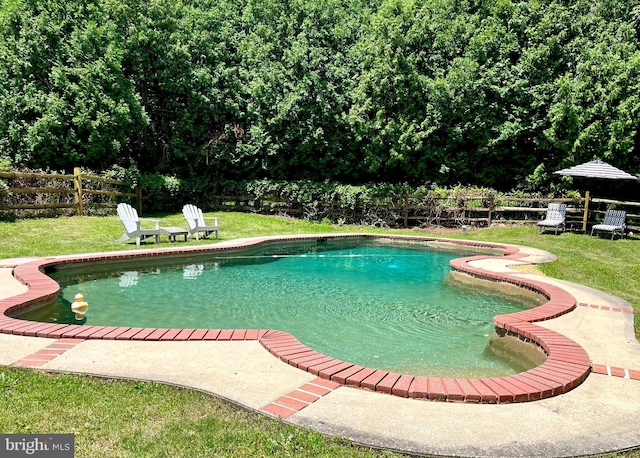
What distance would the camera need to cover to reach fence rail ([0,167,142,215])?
12555mm

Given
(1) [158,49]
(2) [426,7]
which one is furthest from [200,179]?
(2) [426,7]

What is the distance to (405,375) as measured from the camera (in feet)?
10.4

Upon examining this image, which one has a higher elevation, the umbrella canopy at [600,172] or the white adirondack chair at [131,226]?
the umbrella canopy at [600,172]

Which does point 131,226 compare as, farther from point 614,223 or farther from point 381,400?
point 614,223

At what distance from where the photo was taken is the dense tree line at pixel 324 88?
52.5 ft

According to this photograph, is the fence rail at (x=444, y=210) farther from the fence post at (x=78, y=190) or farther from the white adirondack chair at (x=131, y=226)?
the white adirondack chair at (x=131, y=226)

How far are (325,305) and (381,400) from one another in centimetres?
341

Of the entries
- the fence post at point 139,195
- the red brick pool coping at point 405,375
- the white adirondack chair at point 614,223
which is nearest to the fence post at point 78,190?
the fence post at point 139,195

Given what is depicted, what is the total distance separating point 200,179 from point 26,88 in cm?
712

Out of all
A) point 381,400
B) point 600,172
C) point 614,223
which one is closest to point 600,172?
point 600,172

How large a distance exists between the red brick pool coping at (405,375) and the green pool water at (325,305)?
1.24 feet

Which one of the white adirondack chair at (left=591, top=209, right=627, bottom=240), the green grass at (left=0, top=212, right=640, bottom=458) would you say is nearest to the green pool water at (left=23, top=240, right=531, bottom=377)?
the green grass at (left=0, top=212, right=640, bottom=458)

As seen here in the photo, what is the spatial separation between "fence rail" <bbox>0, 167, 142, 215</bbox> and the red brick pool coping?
7655 millimetres

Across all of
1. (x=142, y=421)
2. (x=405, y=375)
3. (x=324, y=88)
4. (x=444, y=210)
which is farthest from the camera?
(x=324, y=88)
